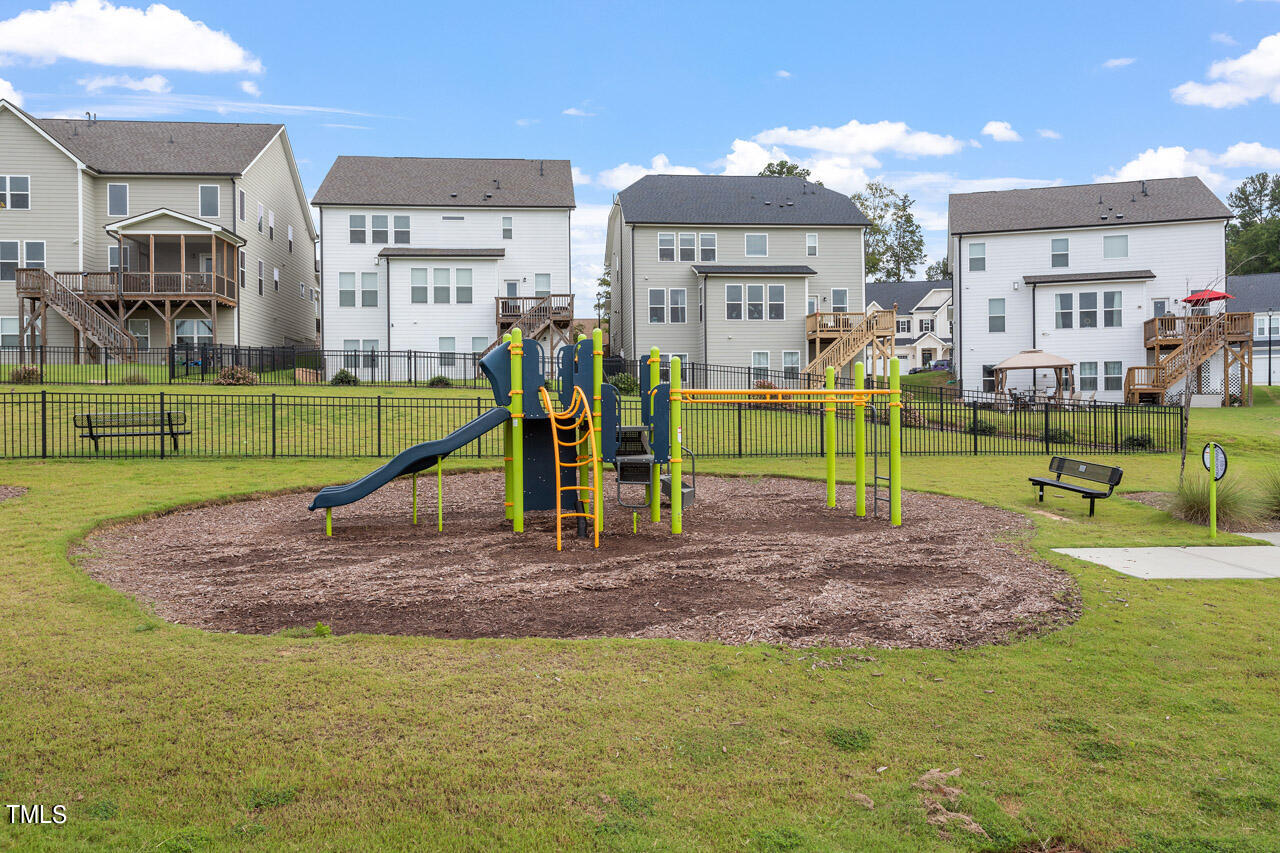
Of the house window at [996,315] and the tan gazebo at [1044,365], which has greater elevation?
the house window at [996,315]

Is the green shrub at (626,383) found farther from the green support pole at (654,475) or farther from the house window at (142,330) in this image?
the green support pole at (654,475)

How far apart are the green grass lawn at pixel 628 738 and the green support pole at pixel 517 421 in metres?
5.07

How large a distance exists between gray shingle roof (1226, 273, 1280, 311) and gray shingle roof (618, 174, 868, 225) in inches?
1358

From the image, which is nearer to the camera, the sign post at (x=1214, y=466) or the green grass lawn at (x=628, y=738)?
the green grass lawn at (x=628, y=738)

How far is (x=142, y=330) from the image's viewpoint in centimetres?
3881

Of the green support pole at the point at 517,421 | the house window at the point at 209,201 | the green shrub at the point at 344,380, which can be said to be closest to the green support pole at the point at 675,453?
the green support pole at the point at 517,421

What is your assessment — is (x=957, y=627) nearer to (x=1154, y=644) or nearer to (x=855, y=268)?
(x=1154, y=644)

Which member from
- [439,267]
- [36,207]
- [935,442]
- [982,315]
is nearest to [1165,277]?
[982,315]

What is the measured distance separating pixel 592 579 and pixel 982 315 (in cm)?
3921

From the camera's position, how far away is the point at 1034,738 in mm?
4902

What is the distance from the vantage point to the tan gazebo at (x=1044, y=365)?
37.9 meters

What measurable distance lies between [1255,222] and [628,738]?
11658 cm

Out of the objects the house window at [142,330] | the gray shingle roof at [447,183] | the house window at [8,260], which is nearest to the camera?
the house window at [8,260]

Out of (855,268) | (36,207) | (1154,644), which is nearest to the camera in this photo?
(1154,644)
